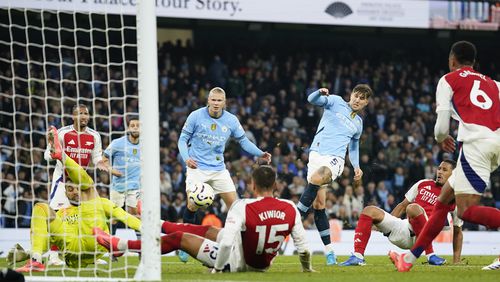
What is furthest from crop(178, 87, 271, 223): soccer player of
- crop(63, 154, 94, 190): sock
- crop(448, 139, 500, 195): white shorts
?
crop(448, 139, 500, 195): white shorts

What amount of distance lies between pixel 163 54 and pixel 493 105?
695 inches

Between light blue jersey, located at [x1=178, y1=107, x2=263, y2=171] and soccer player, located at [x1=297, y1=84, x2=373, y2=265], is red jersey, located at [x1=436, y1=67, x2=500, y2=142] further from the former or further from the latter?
light blue jersey, located at [x1=178, y1=107, x2=263, y2=171]

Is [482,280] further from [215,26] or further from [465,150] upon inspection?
[215,26]

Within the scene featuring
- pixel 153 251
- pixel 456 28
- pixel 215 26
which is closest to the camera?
pixel 153 251

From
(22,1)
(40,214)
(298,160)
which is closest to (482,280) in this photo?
(40,214)

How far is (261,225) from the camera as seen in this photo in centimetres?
795

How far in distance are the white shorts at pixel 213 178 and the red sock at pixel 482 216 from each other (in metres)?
4.39

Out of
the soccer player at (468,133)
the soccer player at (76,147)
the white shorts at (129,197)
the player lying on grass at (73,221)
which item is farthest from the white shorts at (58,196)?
the soccer player at (468,133)

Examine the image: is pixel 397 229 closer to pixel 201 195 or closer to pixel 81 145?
pixel 201 195

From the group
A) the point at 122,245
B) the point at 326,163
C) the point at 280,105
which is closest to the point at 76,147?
the point at 326,163

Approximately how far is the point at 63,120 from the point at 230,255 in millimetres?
Answer: 9244

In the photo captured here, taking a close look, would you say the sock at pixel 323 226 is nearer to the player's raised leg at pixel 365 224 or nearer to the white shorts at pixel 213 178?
the player's raised leg at pixel 365 224

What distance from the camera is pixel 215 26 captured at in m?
27.5

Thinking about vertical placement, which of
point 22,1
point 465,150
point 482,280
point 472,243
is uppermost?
point 22,1
